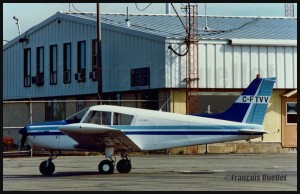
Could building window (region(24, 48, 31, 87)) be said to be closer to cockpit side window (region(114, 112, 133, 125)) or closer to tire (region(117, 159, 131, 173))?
tire (region(117, 159, 131, 173))

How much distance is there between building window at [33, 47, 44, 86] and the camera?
4722cm

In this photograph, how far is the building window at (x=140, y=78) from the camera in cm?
3947

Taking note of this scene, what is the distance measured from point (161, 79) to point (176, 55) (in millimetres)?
1303

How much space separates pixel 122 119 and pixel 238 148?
1514 centimetres

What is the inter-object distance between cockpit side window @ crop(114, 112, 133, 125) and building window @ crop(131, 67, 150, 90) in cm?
1580

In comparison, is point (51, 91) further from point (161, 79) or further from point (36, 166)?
point (36, 166)

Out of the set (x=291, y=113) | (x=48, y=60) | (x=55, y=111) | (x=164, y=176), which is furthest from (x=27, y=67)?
(x=164, y=176)

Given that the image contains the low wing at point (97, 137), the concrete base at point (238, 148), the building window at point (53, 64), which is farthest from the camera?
the building window at point (53, 64)

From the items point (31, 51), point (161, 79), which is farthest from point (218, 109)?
point (31, 51)

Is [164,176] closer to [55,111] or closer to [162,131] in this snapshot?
[162,131]

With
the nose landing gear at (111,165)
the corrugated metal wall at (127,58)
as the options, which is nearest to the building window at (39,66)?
the corrugated metal wall at (127,58)

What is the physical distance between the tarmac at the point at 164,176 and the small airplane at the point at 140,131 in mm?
810

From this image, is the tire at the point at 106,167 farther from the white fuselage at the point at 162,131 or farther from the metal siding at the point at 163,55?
the metal siding at the point at 163,55

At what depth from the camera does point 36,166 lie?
93.8ft
